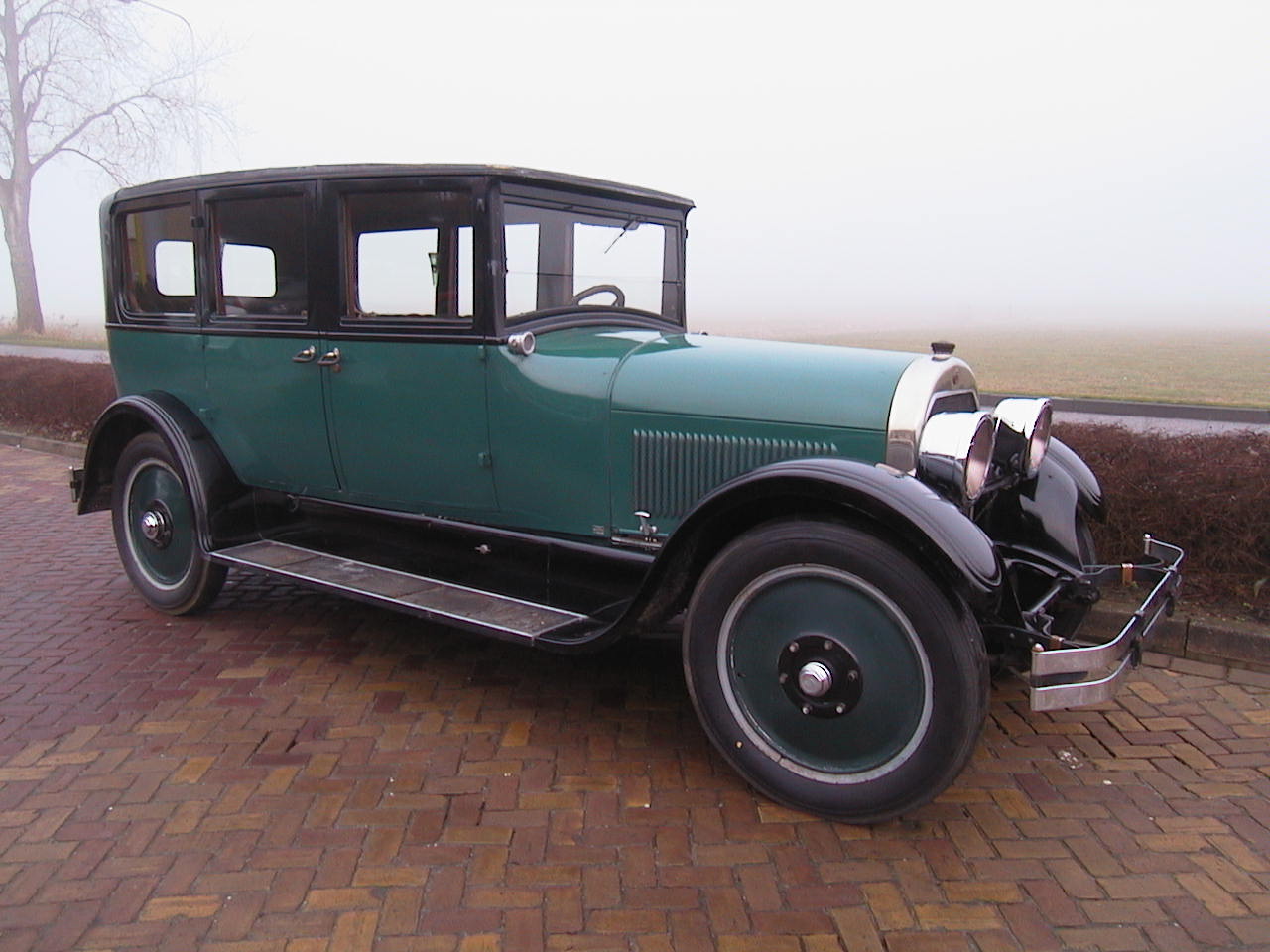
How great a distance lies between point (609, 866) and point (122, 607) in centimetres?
321

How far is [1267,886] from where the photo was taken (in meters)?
2.30

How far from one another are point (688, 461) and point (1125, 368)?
15.0 meters

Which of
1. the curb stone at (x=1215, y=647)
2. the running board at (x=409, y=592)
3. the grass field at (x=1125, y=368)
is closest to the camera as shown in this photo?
the running board at (x=409, y=592)

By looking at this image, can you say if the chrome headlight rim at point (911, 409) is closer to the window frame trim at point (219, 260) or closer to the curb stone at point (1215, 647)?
the curb stone at point (1215, 647)

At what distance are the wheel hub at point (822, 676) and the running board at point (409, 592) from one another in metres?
0.80

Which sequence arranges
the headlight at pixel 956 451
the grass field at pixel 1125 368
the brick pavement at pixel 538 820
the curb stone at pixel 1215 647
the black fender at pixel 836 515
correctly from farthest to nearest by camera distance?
the grass field at pixel 1125 368 < the curb stone at pixel 1215 647 < the headlight at pixel 956 451 < the black fender at pixel 836 515 < the brick pavement at pixel 538 820

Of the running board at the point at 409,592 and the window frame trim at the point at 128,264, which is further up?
the window frame trim at the point at 128,264

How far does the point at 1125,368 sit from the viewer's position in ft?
50.9

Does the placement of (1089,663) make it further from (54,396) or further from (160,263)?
(54,396)

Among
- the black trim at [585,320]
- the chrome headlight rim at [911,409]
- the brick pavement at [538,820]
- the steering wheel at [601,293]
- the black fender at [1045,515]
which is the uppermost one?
the steering wheel at [601,293]

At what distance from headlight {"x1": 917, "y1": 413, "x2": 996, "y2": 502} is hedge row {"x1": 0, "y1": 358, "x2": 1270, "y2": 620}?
1651 millimetres

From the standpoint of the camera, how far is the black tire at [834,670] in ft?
7.91

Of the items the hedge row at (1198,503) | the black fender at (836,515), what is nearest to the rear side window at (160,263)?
the black fender at (836,515)

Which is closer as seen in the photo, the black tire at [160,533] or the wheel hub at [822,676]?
the wheel hub at [822,676]
